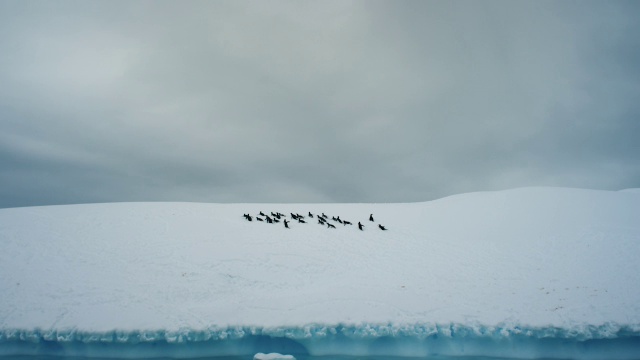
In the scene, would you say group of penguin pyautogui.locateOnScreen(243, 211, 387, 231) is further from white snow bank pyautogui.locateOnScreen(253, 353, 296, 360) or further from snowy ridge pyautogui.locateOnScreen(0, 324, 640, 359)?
white snow bank pyautogui.locateOnScreen(253, 353, 296, 360)

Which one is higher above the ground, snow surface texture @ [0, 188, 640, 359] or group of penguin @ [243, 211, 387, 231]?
group of penguin @ [243, 211, 387, 231]

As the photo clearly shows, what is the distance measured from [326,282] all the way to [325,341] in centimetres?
367

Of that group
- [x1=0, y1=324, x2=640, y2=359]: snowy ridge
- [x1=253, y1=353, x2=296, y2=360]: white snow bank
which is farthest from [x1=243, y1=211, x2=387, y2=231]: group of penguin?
[x1=253, y1=353, x2=296, y2=360]: white snow bank

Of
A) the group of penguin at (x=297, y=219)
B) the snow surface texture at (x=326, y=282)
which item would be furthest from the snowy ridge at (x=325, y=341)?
the group of penguin at (x=297, y=219)

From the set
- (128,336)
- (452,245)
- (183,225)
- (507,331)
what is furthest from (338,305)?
(183,225)

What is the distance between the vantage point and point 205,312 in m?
11.2

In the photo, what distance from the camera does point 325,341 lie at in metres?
10.2

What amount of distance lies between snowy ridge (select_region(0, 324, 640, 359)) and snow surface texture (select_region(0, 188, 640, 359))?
0.12 feet

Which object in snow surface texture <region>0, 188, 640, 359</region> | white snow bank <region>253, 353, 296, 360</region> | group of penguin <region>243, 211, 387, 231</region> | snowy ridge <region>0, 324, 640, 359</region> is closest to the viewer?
white snow bank <region>253, 353, 296, 360</region>

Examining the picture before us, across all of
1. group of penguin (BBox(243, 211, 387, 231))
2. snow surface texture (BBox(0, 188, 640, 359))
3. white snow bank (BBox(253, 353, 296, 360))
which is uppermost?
group of penguin (BBox(243, 211, 387, 231))

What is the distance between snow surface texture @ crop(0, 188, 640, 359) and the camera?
10133 millimetres

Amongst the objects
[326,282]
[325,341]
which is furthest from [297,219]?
[325,341]

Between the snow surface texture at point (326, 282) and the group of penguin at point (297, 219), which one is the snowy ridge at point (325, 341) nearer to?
the snow surface texture at point (326, 282)

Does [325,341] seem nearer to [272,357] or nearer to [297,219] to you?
[272,357]
